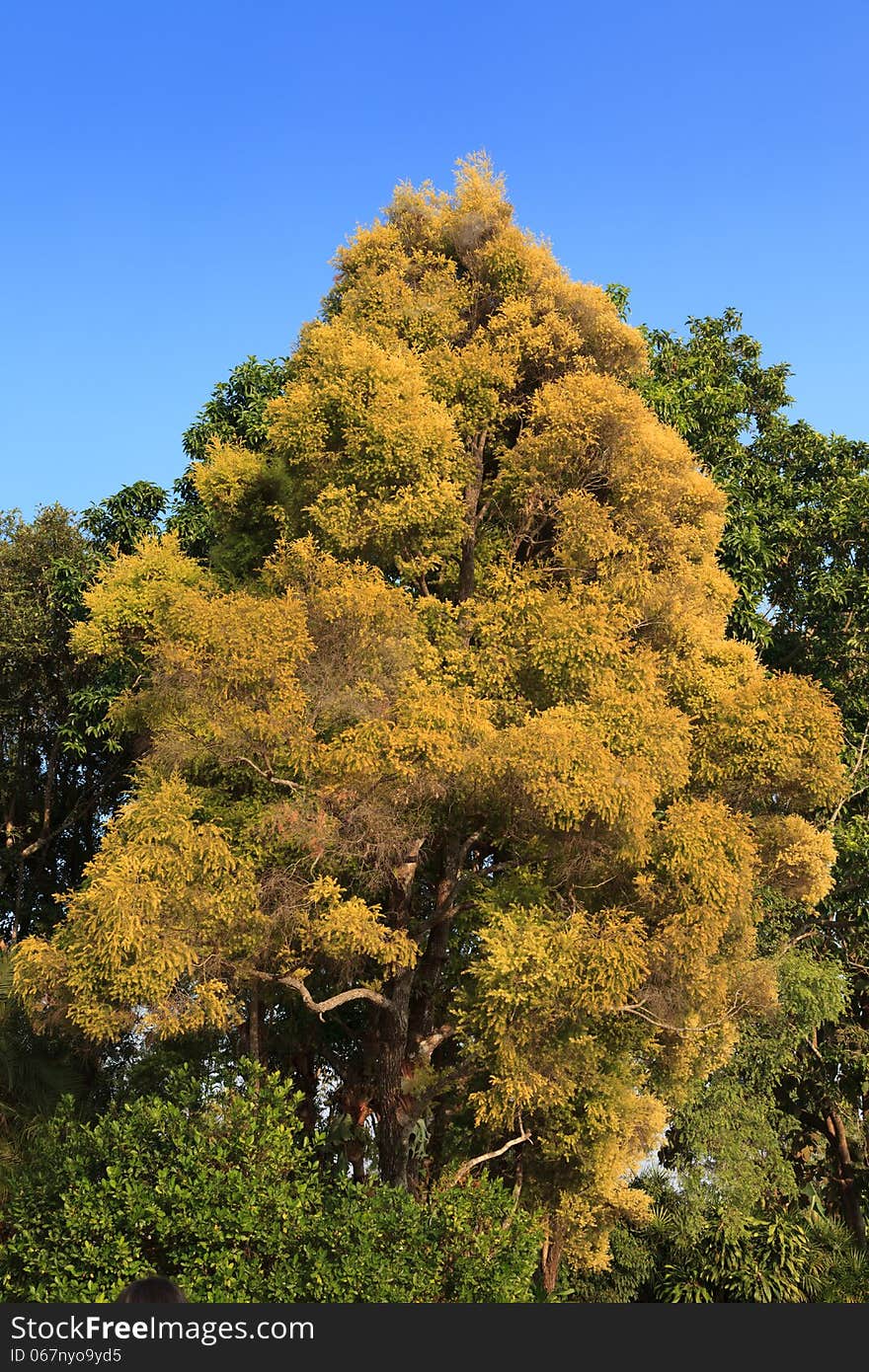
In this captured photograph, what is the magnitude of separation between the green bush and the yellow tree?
1085 mm

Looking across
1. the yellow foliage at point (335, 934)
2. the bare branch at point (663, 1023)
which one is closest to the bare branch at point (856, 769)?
the bare branch at point (663, 1023)

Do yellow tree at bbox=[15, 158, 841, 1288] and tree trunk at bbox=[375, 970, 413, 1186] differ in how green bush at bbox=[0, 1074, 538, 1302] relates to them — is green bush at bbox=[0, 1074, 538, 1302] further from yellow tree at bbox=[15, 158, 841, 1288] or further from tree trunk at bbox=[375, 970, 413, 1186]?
tree trunk at bbox=[375, 970, 413, 1186]

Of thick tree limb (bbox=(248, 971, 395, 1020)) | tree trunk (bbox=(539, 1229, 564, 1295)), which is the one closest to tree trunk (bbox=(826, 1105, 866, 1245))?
tree trunk (bbox=(539, 1229, 564, 1295))

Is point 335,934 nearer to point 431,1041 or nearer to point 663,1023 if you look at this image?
point 431,1041

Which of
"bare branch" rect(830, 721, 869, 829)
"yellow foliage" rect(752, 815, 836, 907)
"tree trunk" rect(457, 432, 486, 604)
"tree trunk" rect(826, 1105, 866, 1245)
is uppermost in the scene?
"tree trunk" rect(457, 432, 486, 604)

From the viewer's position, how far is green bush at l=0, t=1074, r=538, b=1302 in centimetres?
966

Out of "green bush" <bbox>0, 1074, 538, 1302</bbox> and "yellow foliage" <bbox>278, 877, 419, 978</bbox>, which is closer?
"green bush" <bbox>0, 1074, 538, 1302</bbox>

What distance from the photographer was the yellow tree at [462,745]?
1121 centimetres

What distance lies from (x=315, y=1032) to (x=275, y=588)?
604 centimetres

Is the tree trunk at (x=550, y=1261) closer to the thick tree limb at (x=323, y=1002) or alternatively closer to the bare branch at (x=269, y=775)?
the thick tree limb at (x=323, y=1002)

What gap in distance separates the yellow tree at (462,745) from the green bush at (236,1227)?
3.56 feet

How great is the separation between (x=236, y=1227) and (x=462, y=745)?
176 inches

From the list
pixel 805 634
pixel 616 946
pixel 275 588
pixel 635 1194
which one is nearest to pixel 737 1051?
pixel 635 1194

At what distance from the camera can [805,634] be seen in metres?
19.6
